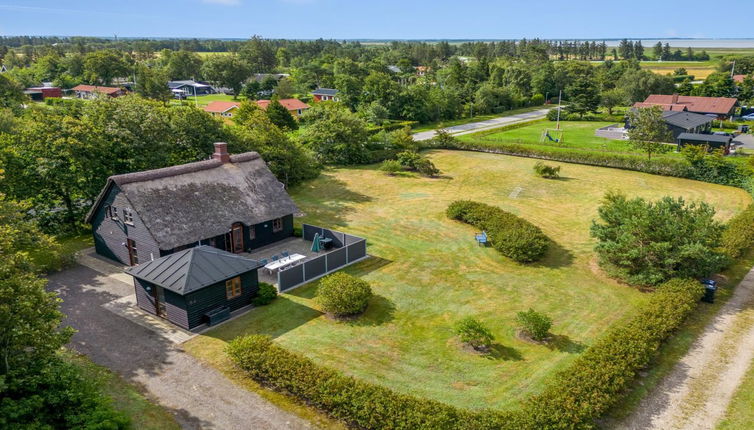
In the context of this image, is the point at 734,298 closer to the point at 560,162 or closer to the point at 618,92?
the point at 560,162

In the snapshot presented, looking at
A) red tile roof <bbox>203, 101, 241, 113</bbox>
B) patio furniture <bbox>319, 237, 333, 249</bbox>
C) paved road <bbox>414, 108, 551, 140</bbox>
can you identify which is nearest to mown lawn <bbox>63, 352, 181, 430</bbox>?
patio furniture <bbox>319, 237, 333, 249</bbox>

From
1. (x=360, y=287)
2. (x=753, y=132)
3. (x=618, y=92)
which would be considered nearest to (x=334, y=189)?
(x=360, y=287)

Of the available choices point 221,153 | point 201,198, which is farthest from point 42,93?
point 201,198

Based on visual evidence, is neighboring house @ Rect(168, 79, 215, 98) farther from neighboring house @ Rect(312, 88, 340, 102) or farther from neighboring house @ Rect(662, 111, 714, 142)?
neighboring house @ Rect(662, 111, 714, 142)

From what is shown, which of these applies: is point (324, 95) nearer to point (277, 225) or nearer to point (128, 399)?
point (277, 225)

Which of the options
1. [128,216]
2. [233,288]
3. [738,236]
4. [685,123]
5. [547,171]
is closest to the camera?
[233,288]
